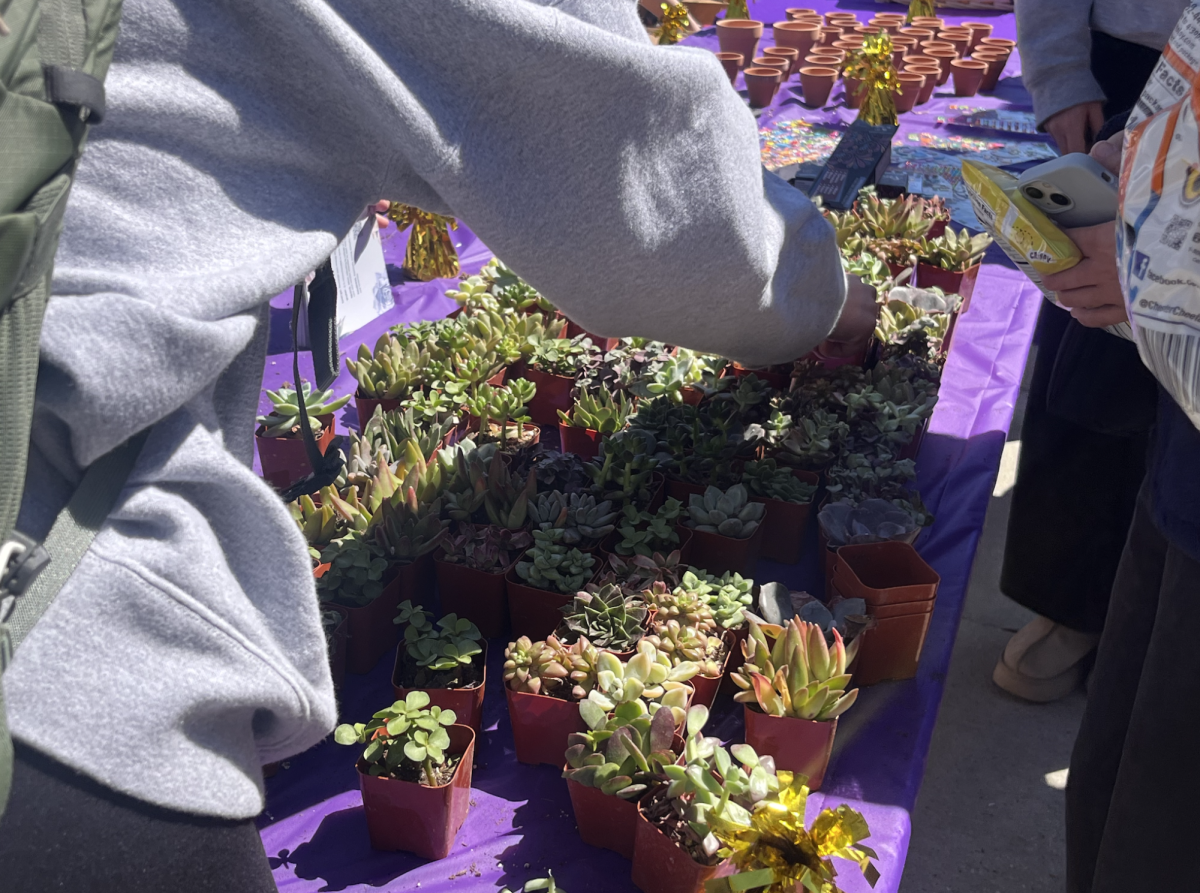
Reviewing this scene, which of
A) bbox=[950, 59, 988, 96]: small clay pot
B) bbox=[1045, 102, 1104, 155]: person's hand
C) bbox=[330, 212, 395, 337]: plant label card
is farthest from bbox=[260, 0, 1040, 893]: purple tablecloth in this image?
bbox=[950, 59, 988, 96]: small clay pot

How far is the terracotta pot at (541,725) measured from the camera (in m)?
1.22

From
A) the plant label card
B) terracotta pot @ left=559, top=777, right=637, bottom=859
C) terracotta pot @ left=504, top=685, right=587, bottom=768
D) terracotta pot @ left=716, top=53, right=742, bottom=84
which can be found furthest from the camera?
terracotta pot @ left=716, top=53, right=742, bottom=84

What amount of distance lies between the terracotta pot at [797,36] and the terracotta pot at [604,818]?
15.2ft

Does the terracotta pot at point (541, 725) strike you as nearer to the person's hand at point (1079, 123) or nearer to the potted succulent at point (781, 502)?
the potted succulent at point (781, 502)

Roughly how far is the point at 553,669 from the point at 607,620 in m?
0.13

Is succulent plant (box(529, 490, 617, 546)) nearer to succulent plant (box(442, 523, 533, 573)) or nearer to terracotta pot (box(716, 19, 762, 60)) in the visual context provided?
succulent plant (box(442, 523, 533, 573))

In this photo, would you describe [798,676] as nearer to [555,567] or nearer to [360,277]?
[555,567]

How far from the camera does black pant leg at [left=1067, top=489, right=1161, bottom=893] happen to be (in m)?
1.02

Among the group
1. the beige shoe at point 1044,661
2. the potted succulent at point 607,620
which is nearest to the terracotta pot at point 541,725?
the potted succulent at point 607,620

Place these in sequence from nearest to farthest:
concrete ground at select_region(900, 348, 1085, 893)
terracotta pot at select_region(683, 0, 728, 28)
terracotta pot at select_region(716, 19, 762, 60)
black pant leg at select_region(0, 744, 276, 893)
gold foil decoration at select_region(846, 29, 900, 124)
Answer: black pant leg at select_region(0, 744, 276, 893) < concrete ground at select_region(900, 348, 1085, 893) < gold foil decoration at select_region(846, 29, 900, 124) < terracotta pot at select_region(716, 19, 762, 60) < terracotta pot at select_region(683, 0, 728, 28)

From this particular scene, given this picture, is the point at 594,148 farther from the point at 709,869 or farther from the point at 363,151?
the point at 709,869

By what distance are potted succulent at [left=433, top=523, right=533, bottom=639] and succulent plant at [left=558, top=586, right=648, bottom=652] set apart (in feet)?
0.52

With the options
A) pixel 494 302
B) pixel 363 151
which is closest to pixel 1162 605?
pixel 363 151

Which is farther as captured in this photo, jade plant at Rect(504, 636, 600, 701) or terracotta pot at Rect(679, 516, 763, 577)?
terracotta pot at Rect(679, 516, 763, 577)
